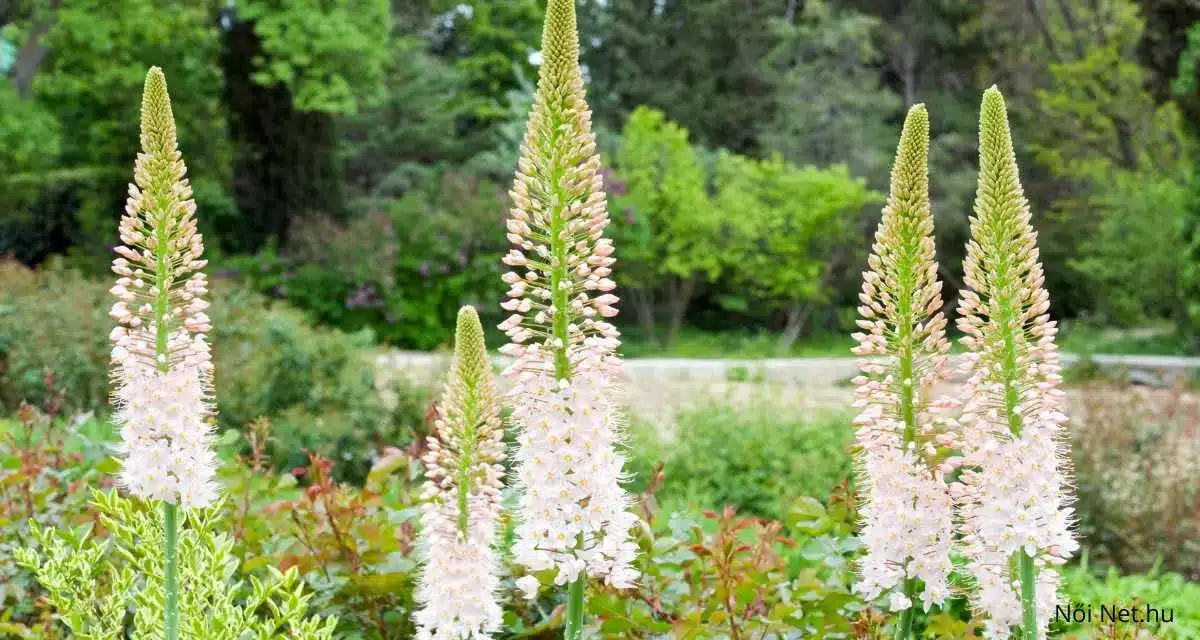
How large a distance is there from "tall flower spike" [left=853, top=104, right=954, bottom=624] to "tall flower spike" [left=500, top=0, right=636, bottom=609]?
548 mm

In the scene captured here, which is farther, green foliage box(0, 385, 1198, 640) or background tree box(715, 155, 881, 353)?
background tree box(715, 155, 881, 353)

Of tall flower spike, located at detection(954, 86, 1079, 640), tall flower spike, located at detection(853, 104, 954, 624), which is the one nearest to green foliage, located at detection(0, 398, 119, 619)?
tall flower spike, located at detection(853, 104, 954, 624)

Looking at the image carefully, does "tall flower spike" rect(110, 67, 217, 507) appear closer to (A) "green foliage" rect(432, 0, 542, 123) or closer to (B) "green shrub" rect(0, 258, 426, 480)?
(B) "green shrub" rect(0, 258, 426, 480)

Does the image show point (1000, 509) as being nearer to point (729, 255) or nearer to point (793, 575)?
point (793, 575)

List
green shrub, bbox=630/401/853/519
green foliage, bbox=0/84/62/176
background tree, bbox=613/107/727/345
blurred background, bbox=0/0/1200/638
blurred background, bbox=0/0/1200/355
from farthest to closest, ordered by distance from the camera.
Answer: background tree, bbox=613/107/727/345 → blurred background, bbox=0/0/1200/355 → green foliage, bbox=0/84/62/176 → green shrub, bbox=630/401/853/519 → blurred background, bbox=0/0/1200/638

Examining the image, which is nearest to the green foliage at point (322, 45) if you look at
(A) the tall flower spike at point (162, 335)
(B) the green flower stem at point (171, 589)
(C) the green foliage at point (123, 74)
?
(C) the green foliage at point (123, 74)

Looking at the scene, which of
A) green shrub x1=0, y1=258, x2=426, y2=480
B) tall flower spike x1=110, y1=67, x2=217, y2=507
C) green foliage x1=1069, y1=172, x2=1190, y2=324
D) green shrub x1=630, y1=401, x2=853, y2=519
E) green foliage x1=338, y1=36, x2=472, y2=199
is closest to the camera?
tall flower spike x1=110, y1=67, x2=217, y2=507

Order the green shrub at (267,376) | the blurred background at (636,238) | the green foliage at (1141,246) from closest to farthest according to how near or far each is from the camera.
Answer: the blurred background at (636,238) < the green shrub at (267,376) < the green foliage at (1141,246)

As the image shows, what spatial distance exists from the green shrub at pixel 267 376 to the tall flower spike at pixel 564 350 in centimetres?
600

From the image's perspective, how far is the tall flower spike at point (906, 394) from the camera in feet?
8.25

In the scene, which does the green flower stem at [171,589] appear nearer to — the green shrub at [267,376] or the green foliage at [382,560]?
the green foliage at [382,560]

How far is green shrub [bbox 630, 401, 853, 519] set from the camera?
8.41 metres

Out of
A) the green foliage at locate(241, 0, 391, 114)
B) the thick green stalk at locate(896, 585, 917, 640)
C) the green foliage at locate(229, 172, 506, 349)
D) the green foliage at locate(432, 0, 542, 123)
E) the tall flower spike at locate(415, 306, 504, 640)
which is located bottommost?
the thick green stalk at locate(896, 585, 917, 640)

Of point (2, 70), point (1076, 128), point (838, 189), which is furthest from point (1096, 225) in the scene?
point (2, 70)
